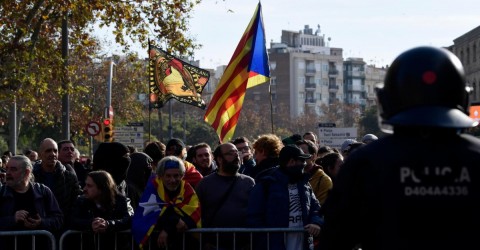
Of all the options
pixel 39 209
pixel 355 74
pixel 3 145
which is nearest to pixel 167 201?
pixel 39 209

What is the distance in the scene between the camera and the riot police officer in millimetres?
3482

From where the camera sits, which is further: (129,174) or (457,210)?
(129,174)

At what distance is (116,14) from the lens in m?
26.1

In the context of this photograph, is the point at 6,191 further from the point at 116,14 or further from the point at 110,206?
the point at 116,14

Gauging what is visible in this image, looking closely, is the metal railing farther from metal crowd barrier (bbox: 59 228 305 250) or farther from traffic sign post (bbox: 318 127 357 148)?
traffic sign post (bbox: 318 127 357 148)

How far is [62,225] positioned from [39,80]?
58.9ft

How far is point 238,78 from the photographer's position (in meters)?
15.7

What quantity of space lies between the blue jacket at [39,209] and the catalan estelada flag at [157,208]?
722mm

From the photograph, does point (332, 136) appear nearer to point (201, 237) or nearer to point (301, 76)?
point (201, 237)

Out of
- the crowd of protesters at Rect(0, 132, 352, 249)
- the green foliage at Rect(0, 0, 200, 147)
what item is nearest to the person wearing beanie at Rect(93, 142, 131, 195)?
the crowd of protesters at Rect(0, 132, 352, 249)

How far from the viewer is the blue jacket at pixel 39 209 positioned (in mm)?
9008

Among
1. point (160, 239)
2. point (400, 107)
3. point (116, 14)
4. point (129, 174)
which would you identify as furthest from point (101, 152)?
point (116, 14)

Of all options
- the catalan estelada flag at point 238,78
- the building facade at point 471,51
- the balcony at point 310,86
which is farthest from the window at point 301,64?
the catalan estelada flag at point 238,78

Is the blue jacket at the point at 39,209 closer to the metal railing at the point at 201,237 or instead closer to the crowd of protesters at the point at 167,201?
the crowd of protesters at the point at 167,201
